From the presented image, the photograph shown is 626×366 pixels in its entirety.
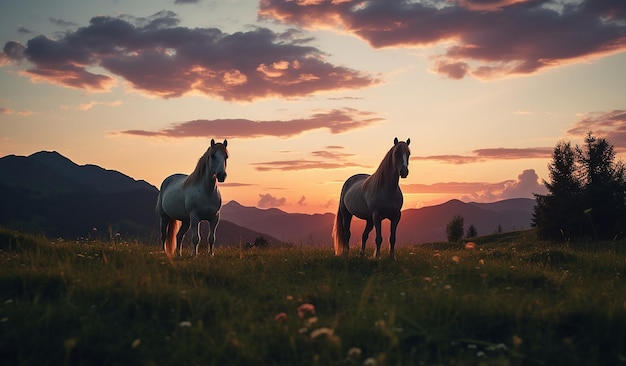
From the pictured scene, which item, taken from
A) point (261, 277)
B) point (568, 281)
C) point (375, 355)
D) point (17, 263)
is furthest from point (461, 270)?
point (17, 263)

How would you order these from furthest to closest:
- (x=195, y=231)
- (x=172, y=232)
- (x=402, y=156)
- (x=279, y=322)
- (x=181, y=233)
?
(x=181, y=233)
(x=172, y=232)
(x=195, y=231)
(x=402, y=156)
(x=279, y=322)

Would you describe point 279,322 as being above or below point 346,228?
below

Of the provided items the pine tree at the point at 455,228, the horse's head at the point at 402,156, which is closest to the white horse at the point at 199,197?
the horse's head at the point at 402,156

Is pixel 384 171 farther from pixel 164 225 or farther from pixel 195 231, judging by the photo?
pixel 164 225

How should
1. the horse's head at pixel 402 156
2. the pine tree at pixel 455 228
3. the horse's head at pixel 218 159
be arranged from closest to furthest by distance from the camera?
the horse's head at pixel 402 156
the horse's head at pixel 218 159
the pine tree at pixel 455 228

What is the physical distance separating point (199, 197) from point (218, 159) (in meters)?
1.60

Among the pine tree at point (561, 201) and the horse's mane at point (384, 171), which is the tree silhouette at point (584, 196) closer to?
the pine tree at point (561, 201)

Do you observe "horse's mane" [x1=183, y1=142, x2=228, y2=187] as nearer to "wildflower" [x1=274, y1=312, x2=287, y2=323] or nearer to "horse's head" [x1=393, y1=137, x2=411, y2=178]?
"horse's head" [x1=393, y1=137, x2=411, y2=178]

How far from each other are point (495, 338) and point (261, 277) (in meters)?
4.42

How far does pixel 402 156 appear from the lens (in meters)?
13.7

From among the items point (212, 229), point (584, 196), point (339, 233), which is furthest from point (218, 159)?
point (584, 196)

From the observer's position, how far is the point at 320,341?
18.9 feet

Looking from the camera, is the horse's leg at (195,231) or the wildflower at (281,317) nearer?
the wildflower at (281,317)

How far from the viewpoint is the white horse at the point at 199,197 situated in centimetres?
1417
